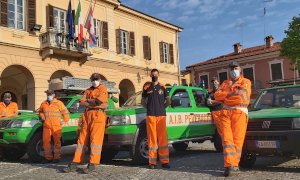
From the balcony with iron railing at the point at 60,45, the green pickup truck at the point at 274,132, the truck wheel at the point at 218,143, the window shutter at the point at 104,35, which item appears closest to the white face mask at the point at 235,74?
the green pickup truck at the point at 274,132

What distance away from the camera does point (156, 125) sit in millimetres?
7230

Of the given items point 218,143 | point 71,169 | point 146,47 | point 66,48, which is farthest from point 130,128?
point 146,47

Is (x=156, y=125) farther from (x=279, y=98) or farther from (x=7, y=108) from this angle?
(x=7, y=108)

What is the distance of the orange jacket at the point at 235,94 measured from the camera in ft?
20.3

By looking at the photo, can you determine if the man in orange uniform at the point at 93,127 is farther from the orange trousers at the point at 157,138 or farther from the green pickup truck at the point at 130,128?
the orange trousers at the point at 157,138

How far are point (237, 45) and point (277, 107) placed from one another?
39250mm

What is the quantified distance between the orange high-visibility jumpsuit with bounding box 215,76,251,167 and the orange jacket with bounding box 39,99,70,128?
4344mm

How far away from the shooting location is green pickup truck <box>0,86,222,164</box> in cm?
760

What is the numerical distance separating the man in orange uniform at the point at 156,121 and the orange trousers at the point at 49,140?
2.73 m

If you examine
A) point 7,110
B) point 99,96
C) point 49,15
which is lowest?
point 7,110

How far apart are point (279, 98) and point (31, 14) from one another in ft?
50.3

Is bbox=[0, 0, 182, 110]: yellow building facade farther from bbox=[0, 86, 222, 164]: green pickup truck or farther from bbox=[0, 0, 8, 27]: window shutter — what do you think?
bbox=[0, 86, 222, 164]: green pickup truck

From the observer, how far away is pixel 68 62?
69.9 feet

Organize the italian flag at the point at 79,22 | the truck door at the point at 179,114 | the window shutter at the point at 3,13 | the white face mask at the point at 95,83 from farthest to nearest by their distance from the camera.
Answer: the italian flag at the point at 79,22 < the window shutter at the point at 3,13 < the truck door at the point at 179,114 < the white face mask at the point at 95,83
